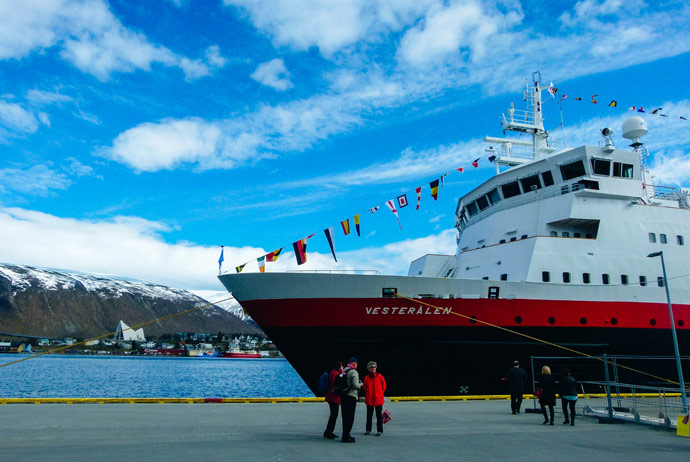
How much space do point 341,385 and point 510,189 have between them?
52.0ft

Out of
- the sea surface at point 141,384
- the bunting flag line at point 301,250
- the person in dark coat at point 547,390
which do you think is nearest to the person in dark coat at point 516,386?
the person in dark coat at point 547,390

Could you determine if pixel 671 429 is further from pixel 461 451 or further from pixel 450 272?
pixel 450 272

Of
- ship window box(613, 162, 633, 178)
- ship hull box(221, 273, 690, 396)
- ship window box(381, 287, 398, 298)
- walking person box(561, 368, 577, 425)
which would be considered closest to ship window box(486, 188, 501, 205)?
ship window box(613, 162, 633, 178)

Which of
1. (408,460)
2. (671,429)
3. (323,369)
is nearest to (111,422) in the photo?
(408,460)

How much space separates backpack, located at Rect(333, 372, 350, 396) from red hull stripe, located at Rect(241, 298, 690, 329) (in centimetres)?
829

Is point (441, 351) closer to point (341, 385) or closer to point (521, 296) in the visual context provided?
point (521, 296)

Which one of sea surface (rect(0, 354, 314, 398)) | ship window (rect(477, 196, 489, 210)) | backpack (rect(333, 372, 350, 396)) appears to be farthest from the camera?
sea surface (rect(0, 354, 314, 398))

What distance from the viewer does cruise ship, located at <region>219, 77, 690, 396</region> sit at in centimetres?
1633

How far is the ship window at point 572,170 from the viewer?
19.8 metres

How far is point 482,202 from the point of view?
75.3 feet

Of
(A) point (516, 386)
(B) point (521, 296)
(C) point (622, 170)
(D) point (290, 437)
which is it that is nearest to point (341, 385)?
(D) point (290, 437)

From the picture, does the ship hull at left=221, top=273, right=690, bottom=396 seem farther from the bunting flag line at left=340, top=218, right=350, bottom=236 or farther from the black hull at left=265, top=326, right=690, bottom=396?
the bunting flag line at left=340, top=218, right=350, bottom=236

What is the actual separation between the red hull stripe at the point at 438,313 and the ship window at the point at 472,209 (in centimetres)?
714

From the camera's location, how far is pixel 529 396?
667 inches
